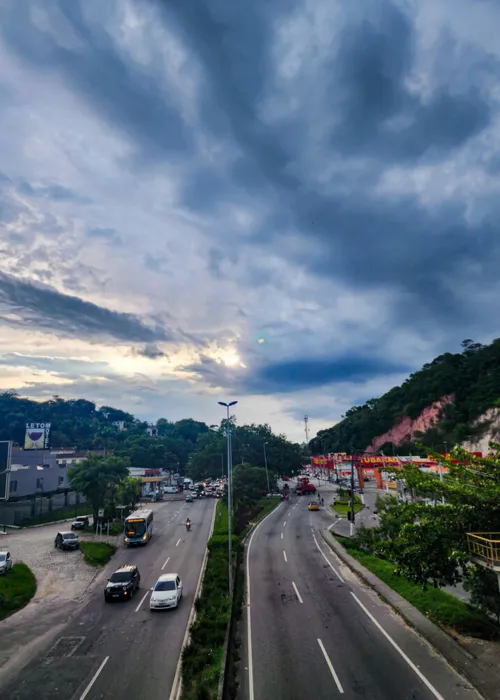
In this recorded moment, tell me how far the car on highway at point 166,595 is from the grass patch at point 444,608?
12018mm

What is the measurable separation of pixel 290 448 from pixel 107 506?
5680 centimetres

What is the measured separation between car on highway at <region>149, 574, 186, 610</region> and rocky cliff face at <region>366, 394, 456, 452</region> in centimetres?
9106

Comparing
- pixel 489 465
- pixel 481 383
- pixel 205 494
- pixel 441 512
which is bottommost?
pixel 205 494

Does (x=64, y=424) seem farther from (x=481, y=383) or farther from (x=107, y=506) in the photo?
(x=481, y=383)

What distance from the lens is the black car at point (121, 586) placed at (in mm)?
24906

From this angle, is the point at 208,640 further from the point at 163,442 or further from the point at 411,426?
the point at 163,442

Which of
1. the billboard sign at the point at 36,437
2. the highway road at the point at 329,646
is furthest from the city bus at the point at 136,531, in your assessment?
the billboard sign at the point at 36,437

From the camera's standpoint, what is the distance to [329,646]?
701 inches

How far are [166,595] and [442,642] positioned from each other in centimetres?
1405

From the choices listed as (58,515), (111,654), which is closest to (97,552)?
(111,654)

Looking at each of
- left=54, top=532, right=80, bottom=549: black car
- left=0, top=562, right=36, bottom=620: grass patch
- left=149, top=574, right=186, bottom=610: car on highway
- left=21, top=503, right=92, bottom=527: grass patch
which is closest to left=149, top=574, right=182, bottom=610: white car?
left=149, top=574, right=186, bottom=610: car on highway

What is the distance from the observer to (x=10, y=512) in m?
55.2

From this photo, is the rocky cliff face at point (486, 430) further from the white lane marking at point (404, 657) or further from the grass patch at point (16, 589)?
the grass patch at point (16, 589)

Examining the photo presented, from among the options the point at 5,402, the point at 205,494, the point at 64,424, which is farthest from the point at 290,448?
the point at 5,402
